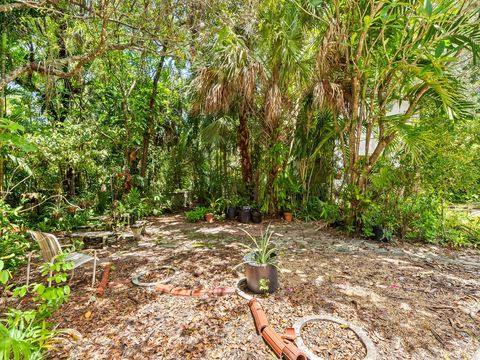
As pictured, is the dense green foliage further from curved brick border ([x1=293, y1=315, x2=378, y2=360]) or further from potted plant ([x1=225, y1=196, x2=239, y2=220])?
curved brick border ([x1=293, y1=315, x2=378, y2=360])

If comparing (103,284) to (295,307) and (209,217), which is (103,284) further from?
(209,217)

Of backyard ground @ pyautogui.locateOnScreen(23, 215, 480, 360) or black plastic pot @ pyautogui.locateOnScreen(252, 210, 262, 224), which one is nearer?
backyard ground @ pyautogui.locateOnScreen(23, 215, 480, 360)

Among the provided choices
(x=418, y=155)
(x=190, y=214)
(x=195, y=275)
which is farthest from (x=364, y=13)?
(x=190, y=214)

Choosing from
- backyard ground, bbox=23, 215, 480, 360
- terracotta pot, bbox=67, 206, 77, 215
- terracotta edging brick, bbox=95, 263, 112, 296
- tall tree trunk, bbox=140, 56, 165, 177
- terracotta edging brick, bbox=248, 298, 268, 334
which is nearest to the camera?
backyard ground, bbox=23, 215, 480, 360

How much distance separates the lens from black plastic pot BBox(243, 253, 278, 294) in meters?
2.38

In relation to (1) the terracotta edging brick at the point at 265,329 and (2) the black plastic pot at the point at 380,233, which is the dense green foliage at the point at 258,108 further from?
(1) the terracotta edging brick at the point at 265,329

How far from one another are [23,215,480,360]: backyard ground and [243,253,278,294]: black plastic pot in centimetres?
11

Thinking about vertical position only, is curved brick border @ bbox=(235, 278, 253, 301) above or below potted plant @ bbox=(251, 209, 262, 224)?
below

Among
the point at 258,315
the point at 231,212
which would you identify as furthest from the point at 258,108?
the point at 258,315

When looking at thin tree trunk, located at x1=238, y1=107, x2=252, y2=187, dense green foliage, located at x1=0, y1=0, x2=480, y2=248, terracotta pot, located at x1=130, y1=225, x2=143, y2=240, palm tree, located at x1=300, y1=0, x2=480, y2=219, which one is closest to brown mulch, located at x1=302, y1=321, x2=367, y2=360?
dense green foliage, located at x1=0, y1=0, x2=480, y2=248

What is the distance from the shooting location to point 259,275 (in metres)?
2.38

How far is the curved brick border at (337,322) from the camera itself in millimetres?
1652

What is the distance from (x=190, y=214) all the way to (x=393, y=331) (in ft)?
16.9

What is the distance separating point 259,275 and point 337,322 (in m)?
0.81
